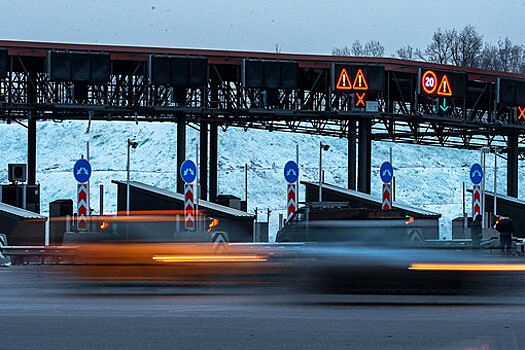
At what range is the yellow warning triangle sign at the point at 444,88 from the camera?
151 ft

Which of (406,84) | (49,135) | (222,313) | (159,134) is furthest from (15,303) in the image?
(49,135)

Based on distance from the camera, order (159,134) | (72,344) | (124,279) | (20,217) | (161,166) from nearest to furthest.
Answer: (72,344)
(124,279)
(20,217)
(161,166)
(159,134)

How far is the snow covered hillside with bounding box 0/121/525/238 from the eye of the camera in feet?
356

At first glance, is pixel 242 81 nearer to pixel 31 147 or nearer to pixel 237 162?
pixel 31 147

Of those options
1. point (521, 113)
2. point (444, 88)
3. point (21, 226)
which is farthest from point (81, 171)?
point (521, 113)

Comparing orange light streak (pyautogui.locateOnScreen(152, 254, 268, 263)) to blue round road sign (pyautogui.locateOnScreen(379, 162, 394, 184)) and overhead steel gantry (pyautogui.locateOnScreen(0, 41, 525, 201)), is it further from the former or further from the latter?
overhead steel gantry (pyautogui.locateOnScreen(0, 41, 525, 201))

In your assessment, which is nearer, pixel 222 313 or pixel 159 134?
pixel 222 313

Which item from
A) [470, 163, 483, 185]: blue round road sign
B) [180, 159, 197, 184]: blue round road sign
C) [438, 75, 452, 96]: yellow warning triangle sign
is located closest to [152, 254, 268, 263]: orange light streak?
[180, 159, 197, 184]: blue round road sign

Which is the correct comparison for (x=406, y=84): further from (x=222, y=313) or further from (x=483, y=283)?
(x=222, y=313)

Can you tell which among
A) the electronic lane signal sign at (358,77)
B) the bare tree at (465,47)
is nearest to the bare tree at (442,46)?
the bare tree at (465,47)

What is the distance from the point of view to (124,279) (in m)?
18.0

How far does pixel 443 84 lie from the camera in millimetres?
46219

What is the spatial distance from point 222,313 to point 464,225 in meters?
30.2

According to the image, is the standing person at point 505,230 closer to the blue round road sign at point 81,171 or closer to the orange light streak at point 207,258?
the blue round road sign at point 81,171
